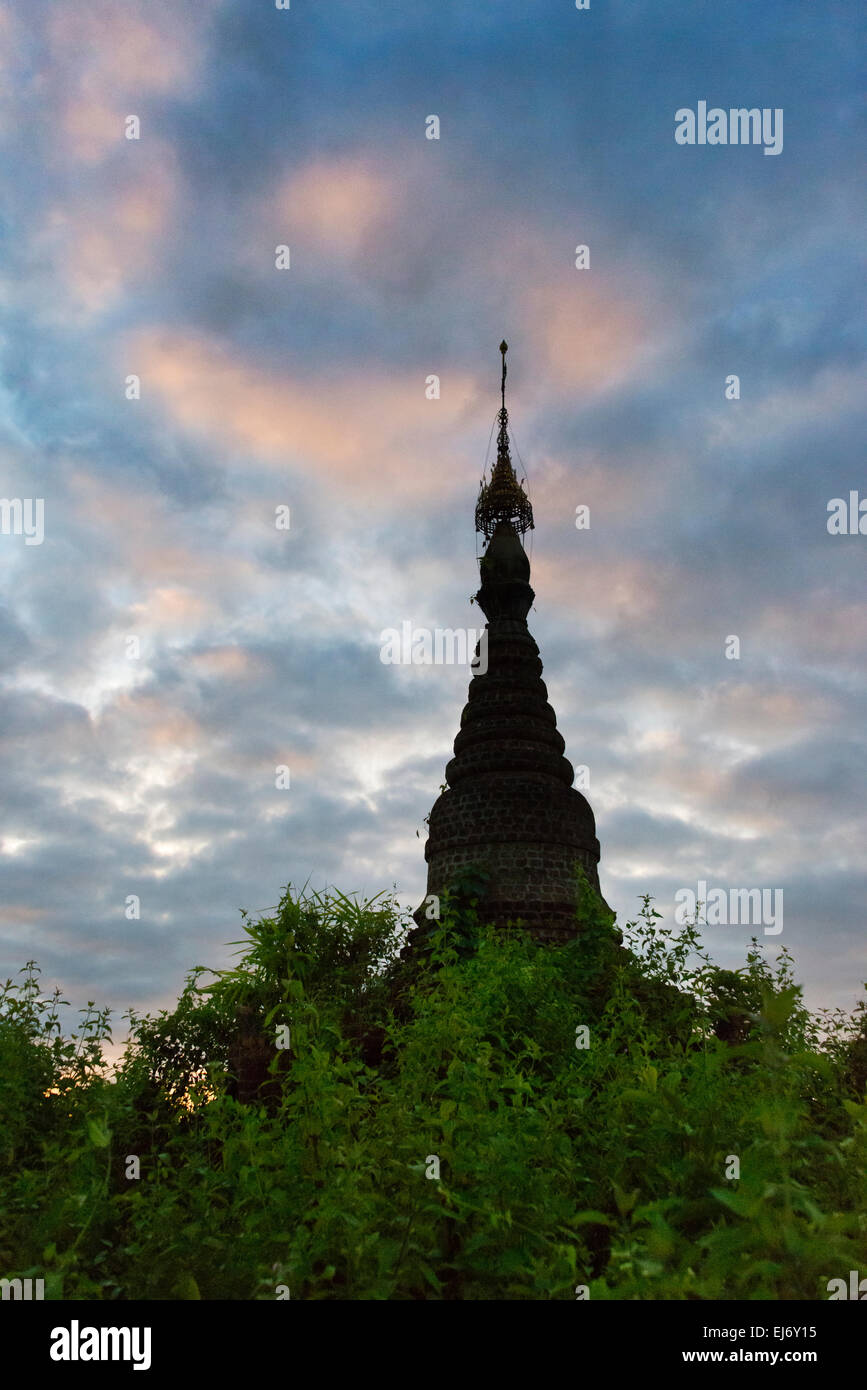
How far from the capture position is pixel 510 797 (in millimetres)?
20219

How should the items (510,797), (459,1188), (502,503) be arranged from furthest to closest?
(502,503)
(510,797)
(459,1188)

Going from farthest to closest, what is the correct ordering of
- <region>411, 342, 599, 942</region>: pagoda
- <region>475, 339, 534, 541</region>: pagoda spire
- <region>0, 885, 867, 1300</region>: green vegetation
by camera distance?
1. <region>475, 339, 534, 541</region>: pagoda spire
2. <region>411, 342, 599, 942</region>: pagoda
3. <region>0, 885, 867, 1300</region>: green vegetation

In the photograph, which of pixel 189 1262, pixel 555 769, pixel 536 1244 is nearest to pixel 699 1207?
pixel 536 1244

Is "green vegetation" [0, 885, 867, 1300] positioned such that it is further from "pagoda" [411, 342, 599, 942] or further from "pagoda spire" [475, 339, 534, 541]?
"pagoda spire" [475, 339, 534, 541]

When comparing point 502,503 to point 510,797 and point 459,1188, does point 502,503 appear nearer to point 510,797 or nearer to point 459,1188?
point 510,797

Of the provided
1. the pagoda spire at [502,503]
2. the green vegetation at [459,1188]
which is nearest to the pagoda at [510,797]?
the pagoda spire at [502,503]

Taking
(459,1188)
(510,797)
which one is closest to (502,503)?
(510,797)

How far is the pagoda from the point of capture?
750 inches

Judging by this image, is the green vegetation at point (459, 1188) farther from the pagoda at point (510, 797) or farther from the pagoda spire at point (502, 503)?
the pagoda spire at point (502, 503)

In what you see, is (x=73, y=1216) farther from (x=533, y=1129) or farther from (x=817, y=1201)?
(x=817, y=1201)

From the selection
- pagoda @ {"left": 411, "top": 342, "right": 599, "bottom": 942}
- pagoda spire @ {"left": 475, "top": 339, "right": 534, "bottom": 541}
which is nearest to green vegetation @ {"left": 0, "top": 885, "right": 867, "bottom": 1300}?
pagoda @ {"left": 411, "top": 342, "right": 599, "bottom": 942}

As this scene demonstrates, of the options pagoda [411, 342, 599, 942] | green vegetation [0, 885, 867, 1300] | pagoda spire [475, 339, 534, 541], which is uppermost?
pagoda spire [475, 339, 534, 541]

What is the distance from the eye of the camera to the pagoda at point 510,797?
19.0m
